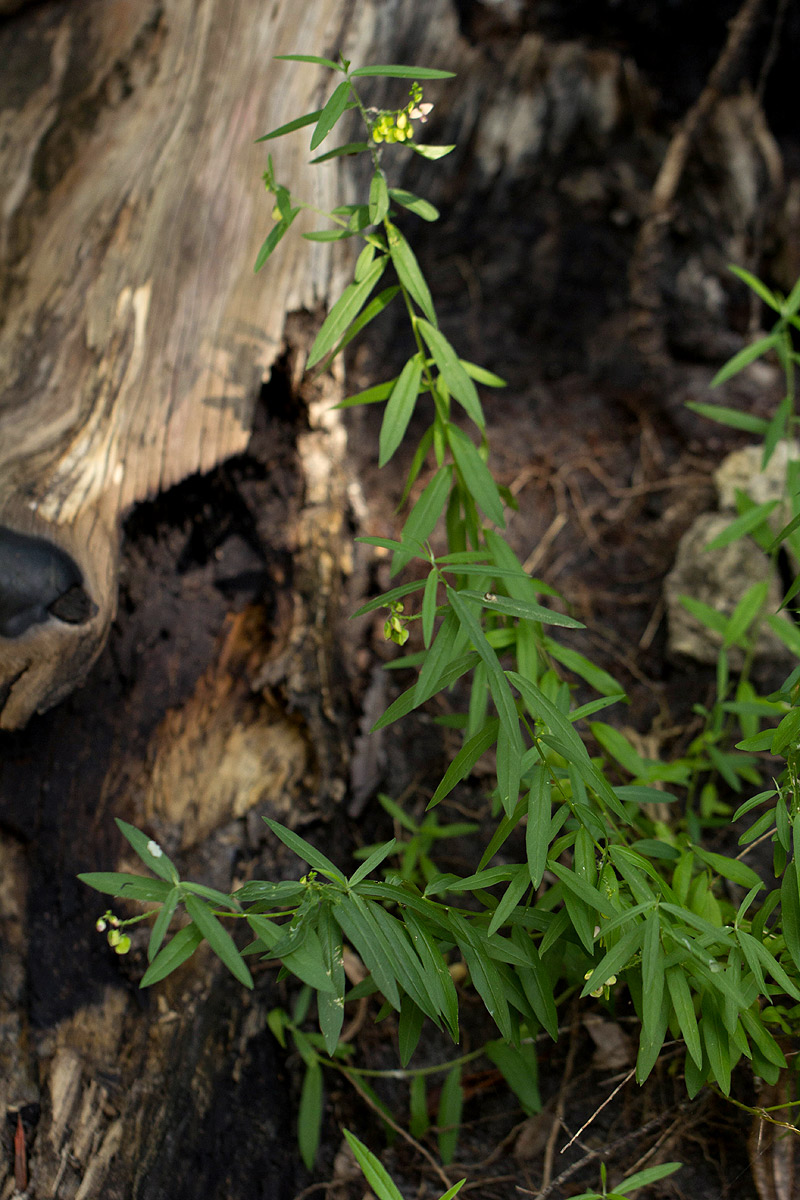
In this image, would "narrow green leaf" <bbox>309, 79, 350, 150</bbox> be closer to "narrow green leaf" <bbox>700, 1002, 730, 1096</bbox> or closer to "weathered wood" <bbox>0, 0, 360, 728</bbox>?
"weathered wood" <bbox>0, 0, 360, 728</bbox>

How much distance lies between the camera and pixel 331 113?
44.1 inches

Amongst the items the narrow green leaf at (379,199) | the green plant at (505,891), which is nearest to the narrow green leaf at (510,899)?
the green plant at (505,891)

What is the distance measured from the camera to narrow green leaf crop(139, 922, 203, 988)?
105cm

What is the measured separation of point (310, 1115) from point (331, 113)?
1.68 meters

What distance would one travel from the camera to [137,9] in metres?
2.23

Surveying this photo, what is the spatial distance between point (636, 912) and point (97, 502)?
3.94 ft

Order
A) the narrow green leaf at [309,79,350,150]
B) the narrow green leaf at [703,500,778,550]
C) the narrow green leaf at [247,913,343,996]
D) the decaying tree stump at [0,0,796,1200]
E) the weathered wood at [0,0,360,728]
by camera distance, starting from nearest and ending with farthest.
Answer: the narrow green leaf at [247,913,343,996] → the narrow green leaf at [309,79,350,150] → the decaying tree stump at [0,0,796,1200] → the weathered wood at [0,0,360,728] → the narrow green leaf at [703,500,778,550]

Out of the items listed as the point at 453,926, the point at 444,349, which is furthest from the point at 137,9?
the point at 453,926

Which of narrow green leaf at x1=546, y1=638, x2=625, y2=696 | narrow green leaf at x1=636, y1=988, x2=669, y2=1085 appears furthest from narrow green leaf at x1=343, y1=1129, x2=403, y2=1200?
narrow green leaf at x1=546, y1=638, x2=625, y2=696

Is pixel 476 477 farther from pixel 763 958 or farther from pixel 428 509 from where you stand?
pixel 763 958

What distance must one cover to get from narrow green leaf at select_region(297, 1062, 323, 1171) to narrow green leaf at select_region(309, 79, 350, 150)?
1.58m

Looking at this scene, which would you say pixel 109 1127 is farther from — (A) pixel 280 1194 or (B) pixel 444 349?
(B) pixel 444 349

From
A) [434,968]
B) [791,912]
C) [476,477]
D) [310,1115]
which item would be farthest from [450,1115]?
[476,477]

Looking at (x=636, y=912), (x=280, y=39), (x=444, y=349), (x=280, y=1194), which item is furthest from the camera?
(x=280, y=39)
